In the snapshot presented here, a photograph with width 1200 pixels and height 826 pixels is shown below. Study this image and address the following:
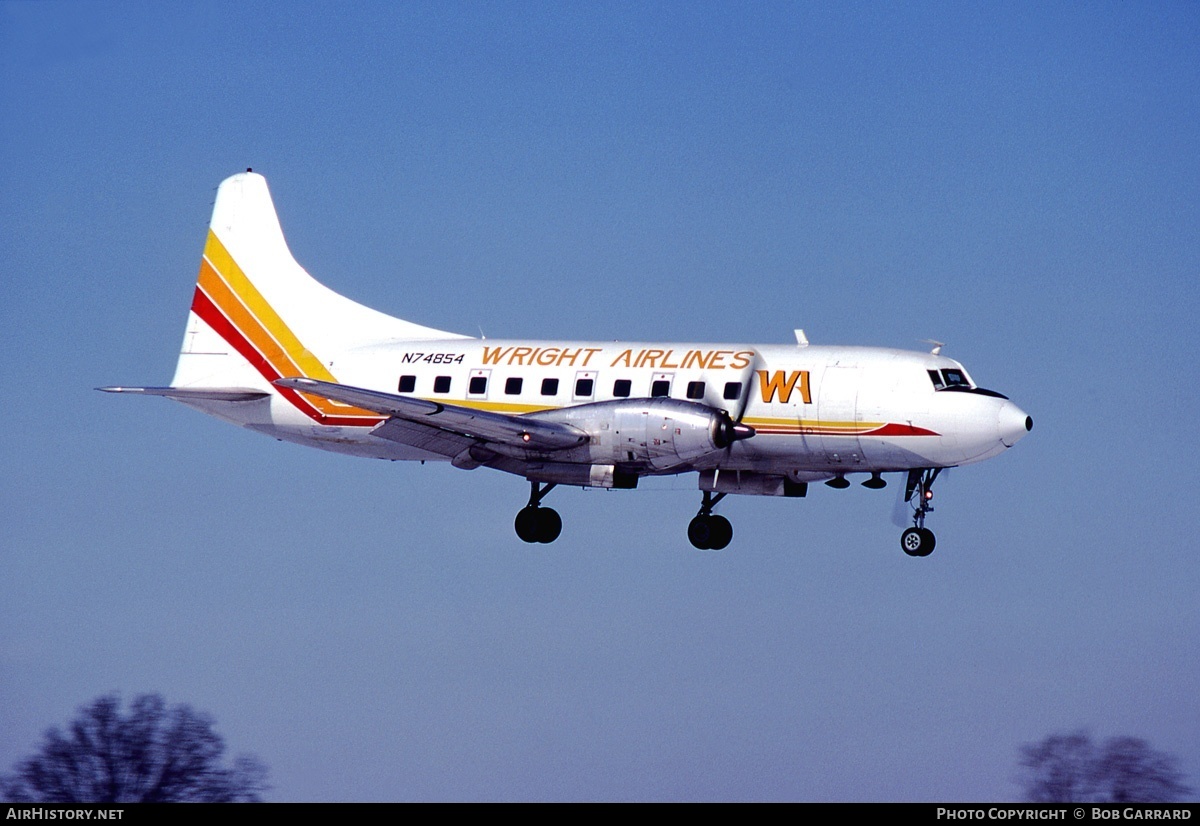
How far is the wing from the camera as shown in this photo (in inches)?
1629

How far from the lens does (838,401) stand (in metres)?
41.0

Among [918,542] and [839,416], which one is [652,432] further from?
[918,542]

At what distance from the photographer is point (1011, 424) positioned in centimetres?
4009

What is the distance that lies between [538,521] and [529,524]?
0.73 feet

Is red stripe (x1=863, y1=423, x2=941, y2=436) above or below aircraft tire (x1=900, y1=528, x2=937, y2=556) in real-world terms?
above

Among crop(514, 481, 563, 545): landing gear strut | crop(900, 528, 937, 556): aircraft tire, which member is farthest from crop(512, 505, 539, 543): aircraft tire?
crop(900, 528, 937, 556): aircraft tire

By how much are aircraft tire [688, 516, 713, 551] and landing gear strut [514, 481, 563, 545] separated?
3118 mm

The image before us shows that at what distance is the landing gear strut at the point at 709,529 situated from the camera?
148ft

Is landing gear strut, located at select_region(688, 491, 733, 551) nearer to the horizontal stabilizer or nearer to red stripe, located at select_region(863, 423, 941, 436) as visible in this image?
red stripe, located at select_region(863, 423, 941, 436)

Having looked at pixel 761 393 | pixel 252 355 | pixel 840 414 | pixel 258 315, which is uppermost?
pixel 258 315

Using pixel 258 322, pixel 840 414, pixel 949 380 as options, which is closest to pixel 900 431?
pixel 840 414
